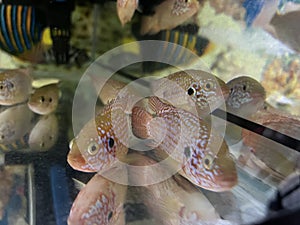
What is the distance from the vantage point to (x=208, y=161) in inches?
24.7

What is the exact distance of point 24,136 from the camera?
3.50ft

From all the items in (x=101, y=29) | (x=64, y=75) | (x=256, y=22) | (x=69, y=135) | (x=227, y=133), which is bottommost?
(x=64, y=75)

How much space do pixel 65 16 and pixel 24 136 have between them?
762mm

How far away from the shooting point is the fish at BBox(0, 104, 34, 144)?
3.48 ft

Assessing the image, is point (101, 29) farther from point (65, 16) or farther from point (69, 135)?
point (69, 135)

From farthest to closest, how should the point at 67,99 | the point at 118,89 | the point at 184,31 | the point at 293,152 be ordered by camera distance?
the point at 67,99
the point at 184,31
the point at 118,89
the point at 293,152

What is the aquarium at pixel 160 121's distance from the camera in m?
0.61

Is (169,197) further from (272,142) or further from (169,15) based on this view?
(169,15)

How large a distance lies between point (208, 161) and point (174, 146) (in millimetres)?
115

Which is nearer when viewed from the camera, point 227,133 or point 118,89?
point 227,133

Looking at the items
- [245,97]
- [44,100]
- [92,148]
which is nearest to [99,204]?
[92,148]

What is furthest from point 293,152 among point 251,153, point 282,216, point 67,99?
point 67,99

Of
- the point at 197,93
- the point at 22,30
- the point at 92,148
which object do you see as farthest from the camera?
the point at 22,30

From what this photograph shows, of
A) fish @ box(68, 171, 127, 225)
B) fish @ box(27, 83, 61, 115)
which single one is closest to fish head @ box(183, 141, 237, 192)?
fish @ box(68, 171, 127, 225)
